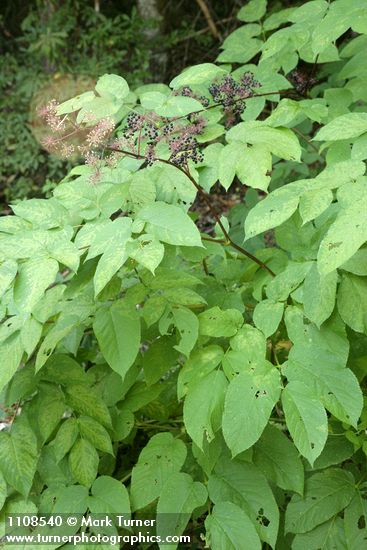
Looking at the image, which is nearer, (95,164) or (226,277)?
(95,164)

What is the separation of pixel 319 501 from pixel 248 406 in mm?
555

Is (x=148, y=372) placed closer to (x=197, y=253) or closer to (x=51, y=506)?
(x=197, y=253)

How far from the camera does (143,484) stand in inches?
72.0

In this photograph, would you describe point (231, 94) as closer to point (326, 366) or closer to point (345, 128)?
point (345, 128)

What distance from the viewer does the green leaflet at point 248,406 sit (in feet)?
4.68

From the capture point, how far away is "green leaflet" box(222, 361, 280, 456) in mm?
1426

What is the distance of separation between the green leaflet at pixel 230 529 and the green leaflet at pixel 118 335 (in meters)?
0.48

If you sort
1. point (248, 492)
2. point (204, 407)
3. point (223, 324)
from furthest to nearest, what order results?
point (248, 492), point (223, 324), point (204, 407)

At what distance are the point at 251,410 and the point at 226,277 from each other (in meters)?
0.71

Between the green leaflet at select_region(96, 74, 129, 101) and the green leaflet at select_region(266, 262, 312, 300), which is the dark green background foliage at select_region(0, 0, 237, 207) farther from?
the green leaflet at select_region(266, 262, 312, 300)

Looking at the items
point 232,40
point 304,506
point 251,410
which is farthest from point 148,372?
point 232,40

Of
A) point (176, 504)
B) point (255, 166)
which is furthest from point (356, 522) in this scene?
point (255, 166)

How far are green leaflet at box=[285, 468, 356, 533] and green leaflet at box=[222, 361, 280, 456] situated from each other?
50cm

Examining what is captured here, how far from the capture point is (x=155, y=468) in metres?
1.82
